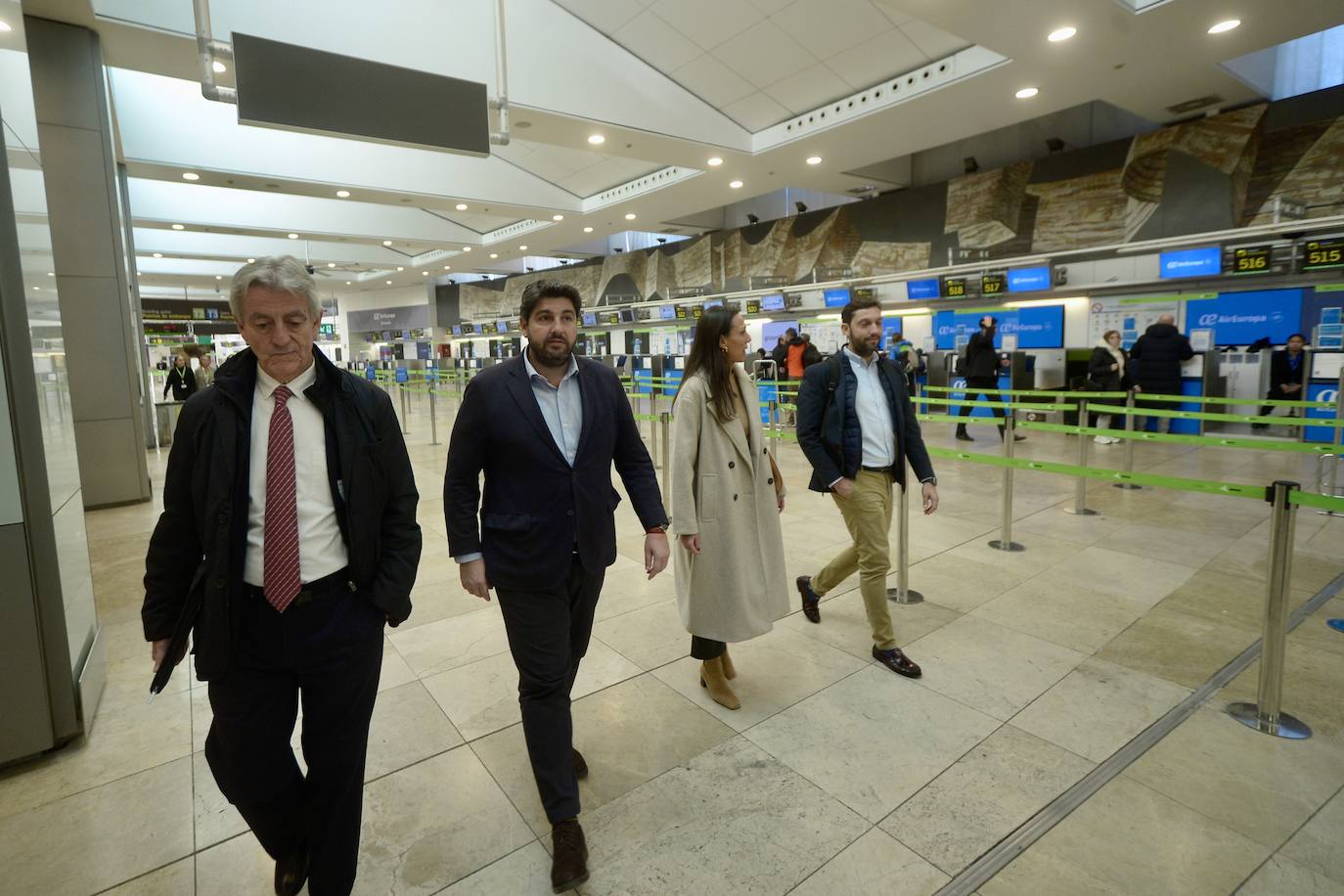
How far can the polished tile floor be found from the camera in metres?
2.12

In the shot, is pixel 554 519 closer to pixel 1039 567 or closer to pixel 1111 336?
pixel 1039 567

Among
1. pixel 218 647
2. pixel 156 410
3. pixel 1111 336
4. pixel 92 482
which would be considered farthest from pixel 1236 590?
pixel 156 410

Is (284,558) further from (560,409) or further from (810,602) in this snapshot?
(810,602)

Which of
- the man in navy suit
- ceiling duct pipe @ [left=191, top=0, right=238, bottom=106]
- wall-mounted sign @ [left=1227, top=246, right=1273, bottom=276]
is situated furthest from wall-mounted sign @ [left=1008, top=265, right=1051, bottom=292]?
the man in navy suit

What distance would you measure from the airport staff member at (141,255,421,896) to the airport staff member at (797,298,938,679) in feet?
6.84

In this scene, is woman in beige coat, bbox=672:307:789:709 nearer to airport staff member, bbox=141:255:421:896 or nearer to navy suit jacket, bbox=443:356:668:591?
navy suit jacket, bbox=443:356:668:591

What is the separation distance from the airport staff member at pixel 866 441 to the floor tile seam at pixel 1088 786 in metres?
0.89

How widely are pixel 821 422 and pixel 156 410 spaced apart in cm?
1382

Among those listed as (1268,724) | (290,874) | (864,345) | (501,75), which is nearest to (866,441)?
(864,345)

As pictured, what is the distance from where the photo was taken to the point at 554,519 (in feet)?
6.98

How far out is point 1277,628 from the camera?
277cm

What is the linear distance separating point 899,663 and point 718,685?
3.13ft

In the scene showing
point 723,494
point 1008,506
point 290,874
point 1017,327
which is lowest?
point 290,874

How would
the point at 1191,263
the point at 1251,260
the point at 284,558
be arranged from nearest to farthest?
the point at 284,558, the point at 1251,260, the point at 1191,263
